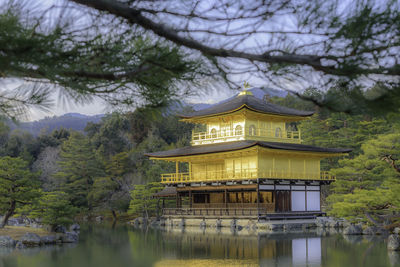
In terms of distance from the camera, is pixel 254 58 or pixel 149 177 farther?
pixel 149 177

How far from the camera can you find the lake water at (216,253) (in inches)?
453

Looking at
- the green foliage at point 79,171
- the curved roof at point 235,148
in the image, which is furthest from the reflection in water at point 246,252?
the green foliage at point 79,171

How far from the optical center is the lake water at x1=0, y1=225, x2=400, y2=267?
11.5m

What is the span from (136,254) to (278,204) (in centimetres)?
1130

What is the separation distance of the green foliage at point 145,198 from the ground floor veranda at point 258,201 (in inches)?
96.6

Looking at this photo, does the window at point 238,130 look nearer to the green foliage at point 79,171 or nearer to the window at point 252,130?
the window at point 252,130

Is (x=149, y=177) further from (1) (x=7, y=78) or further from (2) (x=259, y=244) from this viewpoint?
(1) (x=7, y=78)

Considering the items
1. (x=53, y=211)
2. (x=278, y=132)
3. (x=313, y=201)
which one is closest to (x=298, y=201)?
(x=313, y=201)

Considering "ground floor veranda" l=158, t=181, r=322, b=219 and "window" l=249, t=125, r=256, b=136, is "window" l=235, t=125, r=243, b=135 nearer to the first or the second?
"window" l=249, t=125, r=256, b=136

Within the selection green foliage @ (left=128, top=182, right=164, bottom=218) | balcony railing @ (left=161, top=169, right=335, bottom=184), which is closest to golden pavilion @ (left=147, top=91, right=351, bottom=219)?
balcony railing @ (left=161, top=169, right=335, bottom=184)

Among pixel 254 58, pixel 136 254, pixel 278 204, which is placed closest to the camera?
pixel 254 58

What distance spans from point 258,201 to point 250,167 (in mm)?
2182

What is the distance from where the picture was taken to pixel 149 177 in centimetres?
3322

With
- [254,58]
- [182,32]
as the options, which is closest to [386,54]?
[254,58]
